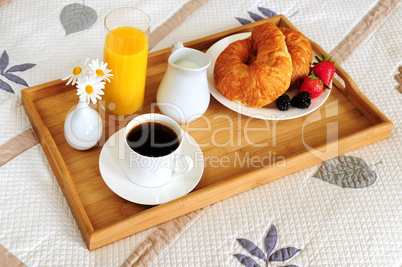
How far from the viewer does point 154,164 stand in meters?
0.73

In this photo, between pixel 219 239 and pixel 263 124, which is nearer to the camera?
pixel 219 239

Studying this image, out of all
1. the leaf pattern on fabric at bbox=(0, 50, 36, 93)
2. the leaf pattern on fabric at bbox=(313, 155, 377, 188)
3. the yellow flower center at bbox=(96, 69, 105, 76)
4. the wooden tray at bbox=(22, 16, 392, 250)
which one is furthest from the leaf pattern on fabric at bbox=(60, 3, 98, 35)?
the leaf pattern on fabric at bbox=(313, 155, 377, 188)

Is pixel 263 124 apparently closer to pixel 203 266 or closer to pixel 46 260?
pixel 203 266

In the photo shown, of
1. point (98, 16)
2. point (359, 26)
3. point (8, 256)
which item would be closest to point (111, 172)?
point (8, 256)

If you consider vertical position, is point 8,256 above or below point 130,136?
below

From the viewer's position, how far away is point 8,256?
71 centimetres

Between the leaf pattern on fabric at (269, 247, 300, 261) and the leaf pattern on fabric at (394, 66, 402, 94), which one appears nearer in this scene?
the leaf pattern on fabric at (269, 247, 300, 261)

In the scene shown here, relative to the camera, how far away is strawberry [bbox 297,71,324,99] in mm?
923

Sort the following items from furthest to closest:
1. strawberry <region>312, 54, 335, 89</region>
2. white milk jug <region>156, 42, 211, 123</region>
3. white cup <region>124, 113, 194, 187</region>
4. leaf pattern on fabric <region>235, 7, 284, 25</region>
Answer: leaf pattern on fabric <region>235, 7, 284, 25</region> < strawberry <region>312, 54, 335, 89</region> < white milk jug <region>156, 42, 211, 123</region> < white cup <region>124, 113, 194, 187</region>

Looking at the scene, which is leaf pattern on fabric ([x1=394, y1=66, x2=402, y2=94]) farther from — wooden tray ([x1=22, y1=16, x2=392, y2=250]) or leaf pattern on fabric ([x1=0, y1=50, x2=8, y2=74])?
leaf pattern on fabric ([x1=0, y1=50, x2=8, y2=74])

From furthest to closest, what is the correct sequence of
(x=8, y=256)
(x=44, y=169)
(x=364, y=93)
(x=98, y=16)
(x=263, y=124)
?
(x=98, y=16) → (x=364, y=93) → (x=263, y=124) → (x=44, y=169) → (x=8, y=256)

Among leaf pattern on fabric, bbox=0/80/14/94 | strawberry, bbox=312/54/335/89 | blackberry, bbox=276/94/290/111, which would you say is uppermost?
strawberry, bbox=312/54/335/89

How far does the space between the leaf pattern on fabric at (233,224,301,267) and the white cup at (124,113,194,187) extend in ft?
0.50

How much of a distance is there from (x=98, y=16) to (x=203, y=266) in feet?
2.32
